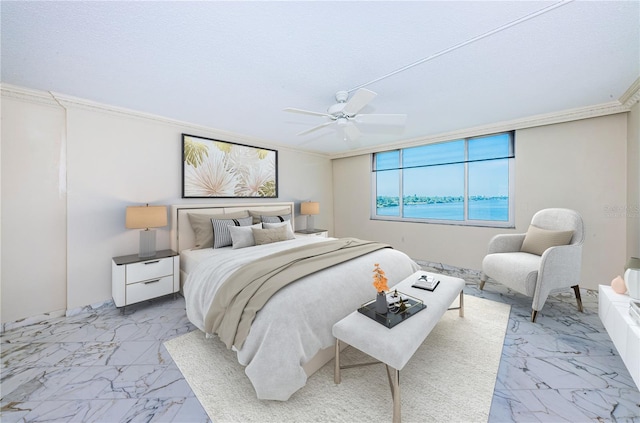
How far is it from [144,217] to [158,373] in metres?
1.73

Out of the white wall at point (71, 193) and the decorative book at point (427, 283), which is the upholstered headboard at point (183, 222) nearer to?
the white wall at point (71, 193)

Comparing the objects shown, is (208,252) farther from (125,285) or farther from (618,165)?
(618,165)

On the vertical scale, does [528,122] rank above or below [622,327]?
above

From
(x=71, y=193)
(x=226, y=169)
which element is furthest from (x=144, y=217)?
(x=226, y=169)

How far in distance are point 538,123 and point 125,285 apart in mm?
5607

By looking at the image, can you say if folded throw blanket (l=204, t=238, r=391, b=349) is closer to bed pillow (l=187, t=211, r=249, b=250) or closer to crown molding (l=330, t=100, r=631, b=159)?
bed pillow (l=187, t=211, r=249, b=250)

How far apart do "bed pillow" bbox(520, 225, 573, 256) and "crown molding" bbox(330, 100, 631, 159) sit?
4.81 ft

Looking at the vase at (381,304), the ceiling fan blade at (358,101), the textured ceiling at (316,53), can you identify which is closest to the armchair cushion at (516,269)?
the textured ceiling at (316,53)

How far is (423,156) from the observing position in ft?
15.7

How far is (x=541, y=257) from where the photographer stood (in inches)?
109

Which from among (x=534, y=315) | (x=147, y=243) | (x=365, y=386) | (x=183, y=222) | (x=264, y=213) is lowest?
(x=365, y=386)

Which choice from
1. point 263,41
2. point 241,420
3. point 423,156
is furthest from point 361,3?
point 423,156

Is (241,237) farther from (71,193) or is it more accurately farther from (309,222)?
(309,222)

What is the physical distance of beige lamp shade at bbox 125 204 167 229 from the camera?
9.23ft
